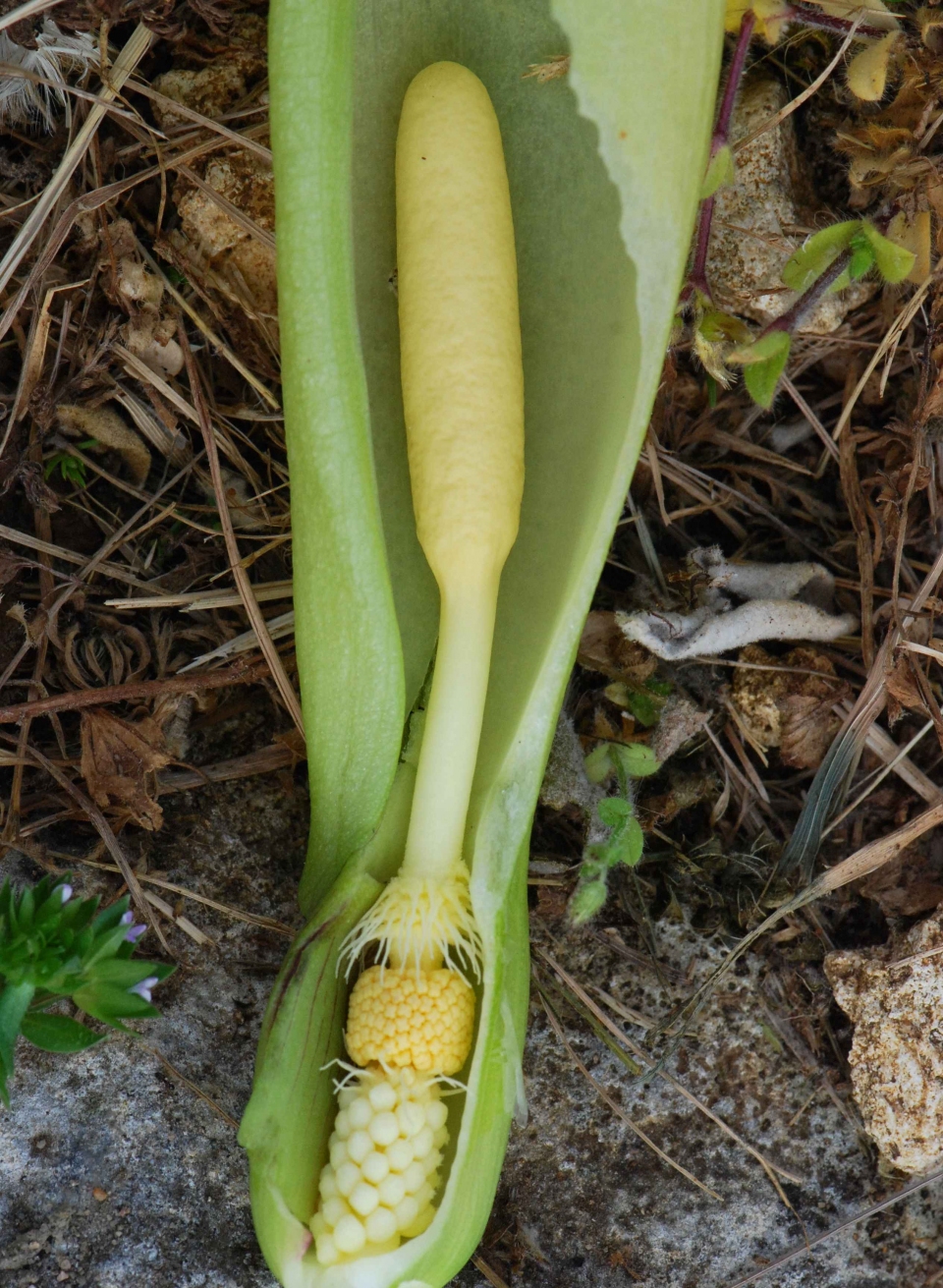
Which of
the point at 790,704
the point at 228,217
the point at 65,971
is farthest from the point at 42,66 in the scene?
the point at 790,704

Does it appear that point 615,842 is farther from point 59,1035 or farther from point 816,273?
point 816,273

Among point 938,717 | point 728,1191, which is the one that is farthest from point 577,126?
point 728,1191

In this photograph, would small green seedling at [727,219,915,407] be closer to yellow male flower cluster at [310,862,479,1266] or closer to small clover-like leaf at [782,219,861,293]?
small clover-like leaf at [782,219,861,293]

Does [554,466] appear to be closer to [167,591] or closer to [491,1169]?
[167,591]

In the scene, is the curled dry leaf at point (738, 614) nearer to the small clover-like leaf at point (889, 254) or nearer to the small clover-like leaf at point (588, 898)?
the small clover-like leaf at point (588, 898)

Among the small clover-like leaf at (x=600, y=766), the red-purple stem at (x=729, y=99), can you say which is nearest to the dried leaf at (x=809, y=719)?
the small clover-like leaf at (x=600, y=766)

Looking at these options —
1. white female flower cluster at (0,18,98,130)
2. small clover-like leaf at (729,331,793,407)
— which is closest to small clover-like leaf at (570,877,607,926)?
small clover-like leaf at (729,331,793,407)
